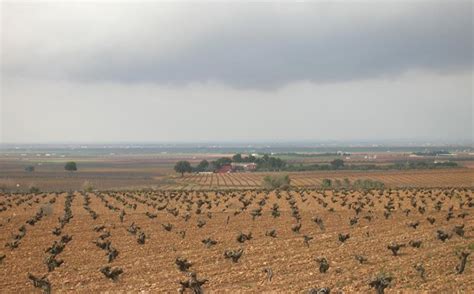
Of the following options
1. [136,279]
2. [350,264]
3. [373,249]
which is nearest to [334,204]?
[373,249]

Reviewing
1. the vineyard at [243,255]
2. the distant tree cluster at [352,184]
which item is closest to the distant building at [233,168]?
the distant tree cluster at [352,184]

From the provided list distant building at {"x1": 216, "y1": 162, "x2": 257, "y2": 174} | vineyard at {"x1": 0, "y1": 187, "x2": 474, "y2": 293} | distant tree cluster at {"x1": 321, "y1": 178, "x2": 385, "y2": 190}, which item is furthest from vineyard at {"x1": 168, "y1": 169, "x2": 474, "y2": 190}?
vineyard at {"x1": 0, "y1": 187, "x2": 474, "y2": 293}

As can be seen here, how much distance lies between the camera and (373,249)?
2202cm

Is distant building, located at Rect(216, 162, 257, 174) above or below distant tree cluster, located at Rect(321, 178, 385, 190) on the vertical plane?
below

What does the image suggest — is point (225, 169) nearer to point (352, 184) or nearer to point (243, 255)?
point (352, 184)

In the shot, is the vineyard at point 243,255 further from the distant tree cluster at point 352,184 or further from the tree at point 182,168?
the tree at point 182,168

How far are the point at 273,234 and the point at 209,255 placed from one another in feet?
19.5

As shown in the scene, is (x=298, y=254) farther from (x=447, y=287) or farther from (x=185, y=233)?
(x=185, y=233)

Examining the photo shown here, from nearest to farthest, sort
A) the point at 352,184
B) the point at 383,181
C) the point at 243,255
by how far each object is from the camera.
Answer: the point at 243,255, the point at 352,184, the point at 383,181

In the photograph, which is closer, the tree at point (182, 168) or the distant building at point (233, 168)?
the tree at point (182, 168)

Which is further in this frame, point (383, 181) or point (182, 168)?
point (182, 168)

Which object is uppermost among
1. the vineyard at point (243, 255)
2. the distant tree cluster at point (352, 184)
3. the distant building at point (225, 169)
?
the vineyard at point (243, 255)

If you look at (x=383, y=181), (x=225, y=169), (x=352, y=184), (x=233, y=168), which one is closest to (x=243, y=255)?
(x=352, y=184)

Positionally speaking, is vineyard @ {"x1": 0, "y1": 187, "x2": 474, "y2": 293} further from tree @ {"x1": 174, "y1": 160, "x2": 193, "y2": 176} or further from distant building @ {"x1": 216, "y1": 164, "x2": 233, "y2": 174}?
distant building @ {"x1": 216, "y1": 164, "x2": 233, "y2": 174}
